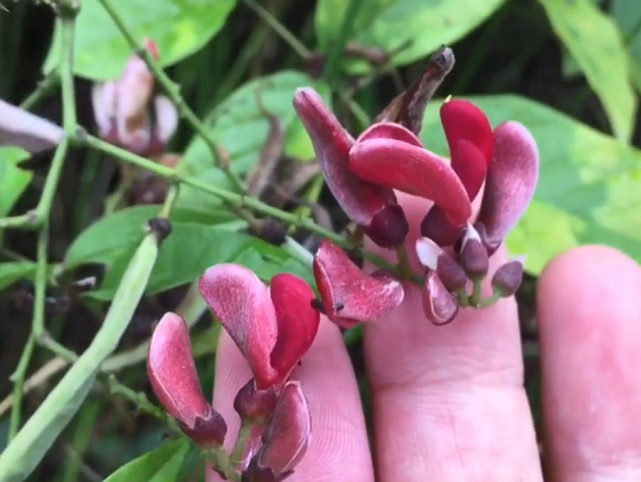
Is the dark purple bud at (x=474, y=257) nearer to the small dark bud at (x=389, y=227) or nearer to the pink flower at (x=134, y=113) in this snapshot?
the small dark bud at (x=389, y=227)

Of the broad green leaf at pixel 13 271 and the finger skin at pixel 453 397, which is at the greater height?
the broad green leaf at pixel 13 271

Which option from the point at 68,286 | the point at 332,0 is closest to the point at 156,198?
the point at 68,286

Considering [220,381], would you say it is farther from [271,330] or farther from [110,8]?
[110,8]

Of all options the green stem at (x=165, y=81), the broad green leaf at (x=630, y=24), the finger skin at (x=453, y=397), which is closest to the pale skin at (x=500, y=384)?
the finger skin at (x=453, y=397)

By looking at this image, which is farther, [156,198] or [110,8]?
[156,198]

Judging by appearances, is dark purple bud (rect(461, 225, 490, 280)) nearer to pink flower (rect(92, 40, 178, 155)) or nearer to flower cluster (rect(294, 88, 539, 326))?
flower cluster (rect(294, 88, 539, 326))

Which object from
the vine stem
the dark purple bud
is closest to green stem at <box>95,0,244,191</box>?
the vine stem

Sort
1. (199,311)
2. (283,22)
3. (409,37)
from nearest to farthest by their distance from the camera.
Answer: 1. (199,311)
2. (409,37)
3. (283,22)
